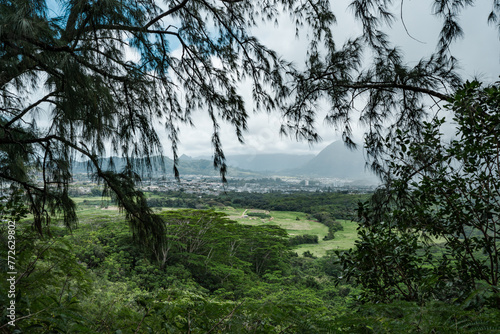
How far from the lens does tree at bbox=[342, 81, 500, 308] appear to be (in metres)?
0.96

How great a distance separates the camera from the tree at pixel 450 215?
3.16 ft

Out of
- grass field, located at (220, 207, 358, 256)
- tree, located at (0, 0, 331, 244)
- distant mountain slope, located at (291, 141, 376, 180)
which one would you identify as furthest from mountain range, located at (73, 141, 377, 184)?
tree, located at (0, 0, 331, 244)

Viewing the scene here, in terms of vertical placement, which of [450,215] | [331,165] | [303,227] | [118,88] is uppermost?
[118,88]

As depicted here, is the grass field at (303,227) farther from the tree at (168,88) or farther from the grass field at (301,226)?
the tree at (168,88)

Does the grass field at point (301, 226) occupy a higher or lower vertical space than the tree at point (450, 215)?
lower

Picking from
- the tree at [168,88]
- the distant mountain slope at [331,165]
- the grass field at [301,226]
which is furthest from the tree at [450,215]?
the distant mountain slope at [331,165]

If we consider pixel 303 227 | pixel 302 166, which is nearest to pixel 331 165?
pixel 302 166

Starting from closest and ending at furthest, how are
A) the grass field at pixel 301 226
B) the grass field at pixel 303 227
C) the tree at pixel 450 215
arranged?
the tree at pixel 450 215 → the grass field at pixel 301 226 → the grass field at pixel 303 227

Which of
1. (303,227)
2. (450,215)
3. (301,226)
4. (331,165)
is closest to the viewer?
(450,215)

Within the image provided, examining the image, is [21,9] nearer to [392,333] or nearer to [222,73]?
[222,73]

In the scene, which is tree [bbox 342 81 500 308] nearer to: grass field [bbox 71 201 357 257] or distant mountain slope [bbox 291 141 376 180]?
grass field [bbox 71 201 357 257]

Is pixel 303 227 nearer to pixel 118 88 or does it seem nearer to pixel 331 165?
pixel 118 88

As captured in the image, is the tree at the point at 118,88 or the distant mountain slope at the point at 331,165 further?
the distant mountain slope at the point at 331,165

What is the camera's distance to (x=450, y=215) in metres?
1.10
